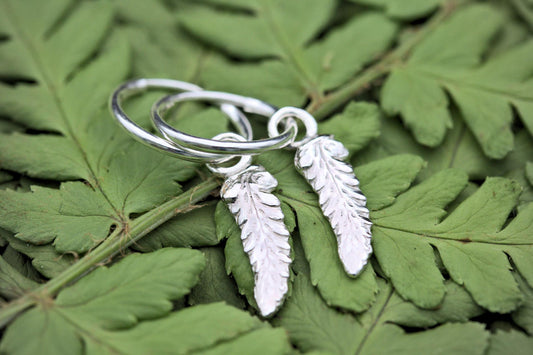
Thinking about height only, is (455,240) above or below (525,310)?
above

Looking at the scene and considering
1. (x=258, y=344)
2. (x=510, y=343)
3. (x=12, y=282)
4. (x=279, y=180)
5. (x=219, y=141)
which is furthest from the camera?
(x=279, y=180)

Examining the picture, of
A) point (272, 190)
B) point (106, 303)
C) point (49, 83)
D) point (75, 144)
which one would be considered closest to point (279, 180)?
point (272, 190)


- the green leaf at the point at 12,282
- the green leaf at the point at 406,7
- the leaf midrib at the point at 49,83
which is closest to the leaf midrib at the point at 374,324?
the leaf midrib at the point at 49,83

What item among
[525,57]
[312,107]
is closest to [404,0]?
→ [525,57]

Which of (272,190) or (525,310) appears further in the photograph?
(272,190)

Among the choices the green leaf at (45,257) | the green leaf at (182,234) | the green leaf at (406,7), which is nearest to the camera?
the green leaf at (45,257)

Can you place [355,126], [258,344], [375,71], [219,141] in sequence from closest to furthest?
[258,344] → [219,141] → [355,126] → [375,71]

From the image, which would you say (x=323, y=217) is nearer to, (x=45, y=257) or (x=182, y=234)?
(x=182, y=234)

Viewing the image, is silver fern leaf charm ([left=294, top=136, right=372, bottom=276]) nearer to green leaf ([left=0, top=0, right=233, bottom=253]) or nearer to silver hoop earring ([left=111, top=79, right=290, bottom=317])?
silver hoop earring ([left=111, top=79, right=290, bottom=317])

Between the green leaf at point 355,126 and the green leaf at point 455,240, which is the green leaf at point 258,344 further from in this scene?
the green leaf at point 355,126
